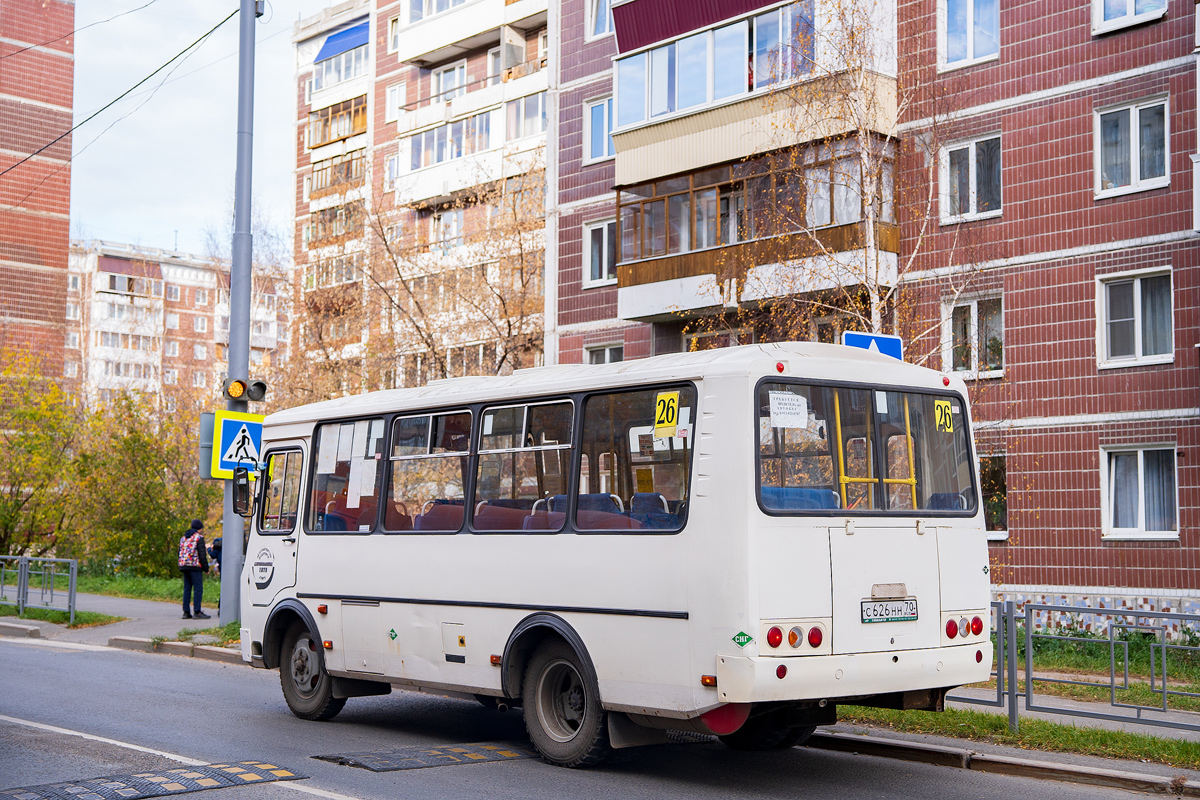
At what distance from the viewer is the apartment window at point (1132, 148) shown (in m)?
21.2

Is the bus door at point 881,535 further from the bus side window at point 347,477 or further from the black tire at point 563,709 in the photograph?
the bus side window at point 347,477

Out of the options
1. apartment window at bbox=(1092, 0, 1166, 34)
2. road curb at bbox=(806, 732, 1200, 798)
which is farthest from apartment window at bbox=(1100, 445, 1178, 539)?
road curb at bbox=(806, 732, 1200, 798)

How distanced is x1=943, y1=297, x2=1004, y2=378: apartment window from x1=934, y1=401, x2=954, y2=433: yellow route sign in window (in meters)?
13.4

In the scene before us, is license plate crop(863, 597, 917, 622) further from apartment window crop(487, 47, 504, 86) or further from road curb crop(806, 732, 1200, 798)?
apartment window crop(487, 47, 504, 86)

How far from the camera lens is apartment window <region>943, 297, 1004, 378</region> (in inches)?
905

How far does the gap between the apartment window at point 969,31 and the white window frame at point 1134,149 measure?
2.53 metres

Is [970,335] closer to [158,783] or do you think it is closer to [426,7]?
[158,783]

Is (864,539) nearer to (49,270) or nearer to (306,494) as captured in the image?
(306,494)

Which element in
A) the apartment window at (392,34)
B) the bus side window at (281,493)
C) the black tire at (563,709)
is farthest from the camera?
the apartment window at (392,34)

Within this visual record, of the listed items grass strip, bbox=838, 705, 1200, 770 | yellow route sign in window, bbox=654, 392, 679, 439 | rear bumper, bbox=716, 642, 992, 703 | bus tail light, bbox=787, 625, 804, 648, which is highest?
yellow route sign in window, bbox=654, 392, 679, 439

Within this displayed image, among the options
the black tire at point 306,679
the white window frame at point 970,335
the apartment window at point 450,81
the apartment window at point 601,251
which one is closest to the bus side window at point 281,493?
the black tire at point 306,679

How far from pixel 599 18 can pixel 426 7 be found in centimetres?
1539

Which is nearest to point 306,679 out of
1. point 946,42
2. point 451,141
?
point 946,42

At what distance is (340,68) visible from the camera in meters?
53.5
